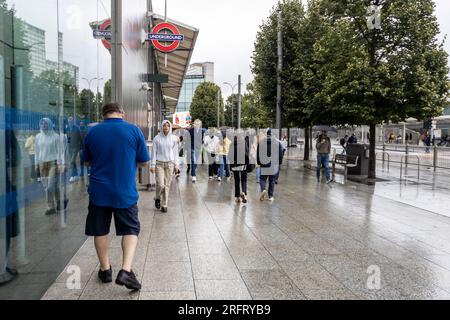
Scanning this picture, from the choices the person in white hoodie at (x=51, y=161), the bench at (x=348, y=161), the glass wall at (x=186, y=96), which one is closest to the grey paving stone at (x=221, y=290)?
the person in white hoodie at (x=51, y=161)

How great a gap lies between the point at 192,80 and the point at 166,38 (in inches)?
3936

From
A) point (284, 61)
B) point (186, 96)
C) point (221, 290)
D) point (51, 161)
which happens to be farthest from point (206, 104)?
point (221, 290)

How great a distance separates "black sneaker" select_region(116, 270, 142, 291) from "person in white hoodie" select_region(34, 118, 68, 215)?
1185 millimetres

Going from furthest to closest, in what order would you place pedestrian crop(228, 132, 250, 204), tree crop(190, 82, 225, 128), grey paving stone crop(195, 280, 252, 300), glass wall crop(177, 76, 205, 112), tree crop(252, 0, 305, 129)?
glass wall crop(177, 76, 205, 112) → tree crop(190, 82, 225, 128) → tree crop(252, 0, 305, 129) → pedestrian crop(228, 132, 250, 204) → grey paving stone crop(195, 280, 252, 300)

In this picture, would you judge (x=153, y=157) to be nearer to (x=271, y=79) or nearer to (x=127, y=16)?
(x=127, y=16)

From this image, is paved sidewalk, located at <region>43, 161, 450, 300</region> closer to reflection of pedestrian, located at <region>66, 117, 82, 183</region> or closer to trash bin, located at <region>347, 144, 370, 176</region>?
reflection of pedestrian, located at <region>66, 117, 82, 183</region>

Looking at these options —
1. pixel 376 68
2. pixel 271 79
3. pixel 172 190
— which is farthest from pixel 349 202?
pixel 271 79

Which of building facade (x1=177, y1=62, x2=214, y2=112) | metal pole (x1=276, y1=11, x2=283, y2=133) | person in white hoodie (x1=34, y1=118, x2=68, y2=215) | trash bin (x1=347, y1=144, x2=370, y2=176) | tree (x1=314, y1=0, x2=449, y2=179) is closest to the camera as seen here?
person in white hoodie (x1=34, y1=118, x2=68, y2=215)

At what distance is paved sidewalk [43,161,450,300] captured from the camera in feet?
15.0

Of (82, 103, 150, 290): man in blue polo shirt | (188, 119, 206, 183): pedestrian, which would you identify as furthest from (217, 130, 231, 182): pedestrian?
(82, 103, 150, 290): man in blue polo shirt

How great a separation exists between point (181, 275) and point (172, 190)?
24.6 ft

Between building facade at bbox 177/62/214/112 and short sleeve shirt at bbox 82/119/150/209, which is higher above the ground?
building facade at bbox 177/62/214/112

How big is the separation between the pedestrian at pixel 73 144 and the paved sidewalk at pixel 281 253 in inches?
41.4

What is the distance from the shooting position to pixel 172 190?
40.7 feet
